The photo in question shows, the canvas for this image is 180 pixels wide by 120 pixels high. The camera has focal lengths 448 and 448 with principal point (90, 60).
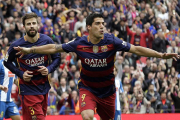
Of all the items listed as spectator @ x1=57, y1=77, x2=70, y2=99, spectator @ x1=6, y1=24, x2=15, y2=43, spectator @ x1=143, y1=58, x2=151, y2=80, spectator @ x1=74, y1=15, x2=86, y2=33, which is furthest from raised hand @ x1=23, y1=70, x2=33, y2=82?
spectator @ x1=74, y1=15, x2=86, y2=33

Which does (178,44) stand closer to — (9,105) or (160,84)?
(160,84)

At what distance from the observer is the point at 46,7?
19.0 m

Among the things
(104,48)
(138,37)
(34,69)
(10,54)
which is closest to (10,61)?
(10,54)

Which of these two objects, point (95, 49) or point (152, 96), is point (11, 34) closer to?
point (152, 96)

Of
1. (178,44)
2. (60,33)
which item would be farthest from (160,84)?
(60,33)

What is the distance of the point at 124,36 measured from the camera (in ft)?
60.9

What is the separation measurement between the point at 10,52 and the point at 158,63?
948 centimetres

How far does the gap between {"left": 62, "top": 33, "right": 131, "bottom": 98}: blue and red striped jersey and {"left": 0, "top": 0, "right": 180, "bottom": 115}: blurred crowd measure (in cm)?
536

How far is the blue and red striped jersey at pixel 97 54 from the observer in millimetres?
8195

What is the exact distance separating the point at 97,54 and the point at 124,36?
1047 centimetres

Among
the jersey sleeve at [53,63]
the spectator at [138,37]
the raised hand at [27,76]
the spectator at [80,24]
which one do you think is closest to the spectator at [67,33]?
the spectator at [80,24]

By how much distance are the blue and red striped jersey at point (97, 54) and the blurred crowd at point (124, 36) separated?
5360mm

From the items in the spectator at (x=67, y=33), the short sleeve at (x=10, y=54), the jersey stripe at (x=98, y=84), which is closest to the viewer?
the jersey stripe at (x=98, y=84)

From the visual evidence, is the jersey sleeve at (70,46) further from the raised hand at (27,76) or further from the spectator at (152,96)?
the spectator at (152,96)
